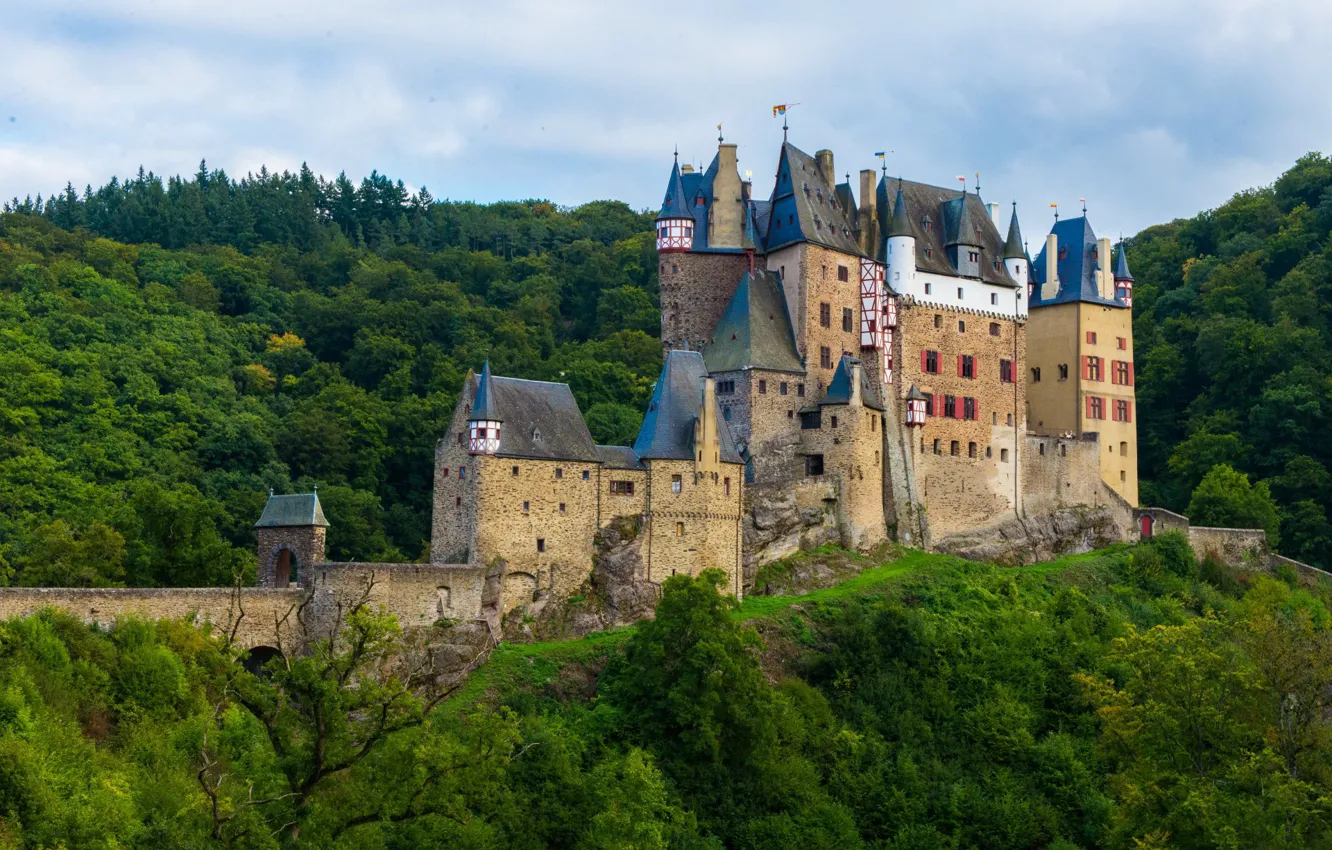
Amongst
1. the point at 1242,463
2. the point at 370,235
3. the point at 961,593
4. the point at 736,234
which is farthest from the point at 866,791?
the point at 370,235

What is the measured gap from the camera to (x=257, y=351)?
82750 mm

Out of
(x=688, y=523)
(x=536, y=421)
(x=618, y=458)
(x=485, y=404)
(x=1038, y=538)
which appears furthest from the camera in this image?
(x=1038, y=538)

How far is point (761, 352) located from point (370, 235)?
5009cm

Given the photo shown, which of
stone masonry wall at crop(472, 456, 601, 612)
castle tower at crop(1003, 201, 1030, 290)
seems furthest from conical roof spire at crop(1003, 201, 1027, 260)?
stone masonry wall at crop(472, 456, 601, 612)

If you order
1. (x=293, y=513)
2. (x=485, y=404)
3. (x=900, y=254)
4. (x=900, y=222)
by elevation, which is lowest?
(x=293, y=513)

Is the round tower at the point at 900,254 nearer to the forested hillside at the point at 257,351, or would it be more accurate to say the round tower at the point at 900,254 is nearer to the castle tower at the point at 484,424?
the forested hillside at the point at 257,351

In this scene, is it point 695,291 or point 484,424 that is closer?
point 484,424

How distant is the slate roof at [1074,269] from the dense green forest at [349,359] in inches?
345

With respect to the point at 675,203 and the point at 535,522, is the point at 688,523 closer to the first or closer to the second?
the point at 535,522

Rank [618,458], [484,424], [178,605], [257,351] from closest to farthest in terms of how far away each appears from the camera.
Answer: [178,605], [484,424], [618,458], [257,351]

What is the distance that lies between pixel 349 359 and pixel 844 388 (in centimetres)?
2980

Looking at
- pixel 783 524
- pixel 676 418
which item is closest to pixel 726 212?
pixel 676 418

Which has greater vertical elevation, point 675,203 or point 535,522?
point 675,203

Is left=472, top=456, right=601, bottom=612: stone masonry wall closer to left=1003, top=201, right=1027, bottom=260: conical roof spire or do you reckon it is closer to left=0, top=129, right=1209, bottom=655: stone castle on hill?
left=0, top=129, right=1209, bottom=655: stone castle on hill
